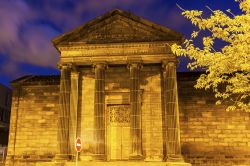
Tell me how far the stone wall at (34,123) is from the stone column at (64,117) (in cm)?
444

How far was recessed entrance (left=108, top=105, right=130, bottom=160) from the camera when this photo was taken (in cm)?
2181

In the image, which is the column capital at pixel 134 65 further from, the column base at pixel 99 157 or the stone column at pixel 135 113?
the column base at pixel 99 157

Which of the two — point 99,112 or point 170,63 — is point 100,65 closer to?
point 99,112

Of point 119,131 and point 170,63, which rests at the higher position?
point 170,63

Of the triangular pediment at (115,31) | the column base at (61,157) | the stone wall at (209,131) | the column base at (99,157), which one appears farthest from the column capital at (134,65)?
the column base at (61,157)

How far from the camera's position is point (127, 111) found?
73.5 feet

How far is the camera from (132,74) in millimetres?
20766

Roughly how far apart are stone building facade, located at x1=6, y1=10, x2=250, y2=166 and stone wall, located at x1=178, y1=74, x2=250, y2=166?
0.07 m

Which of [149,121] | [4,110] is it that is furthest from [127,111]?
[4,110]

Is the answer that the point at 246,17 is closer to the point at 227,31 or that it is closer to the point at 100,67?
the point at 227,31

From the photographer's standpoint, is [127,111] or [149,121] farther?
[127,111]

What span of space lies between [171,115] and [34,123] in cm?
1113

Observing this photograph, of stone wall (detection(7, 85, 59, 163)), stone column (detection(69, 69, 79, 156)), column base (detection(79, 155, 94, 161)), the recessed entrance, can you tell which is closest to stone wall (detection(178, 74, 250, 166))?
the recessed entrance

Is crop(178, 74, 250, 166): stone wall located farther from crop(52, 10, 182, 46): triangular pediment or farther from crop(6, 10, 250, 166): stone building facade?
crop(52, 10, 182, 46): triangular pediment
